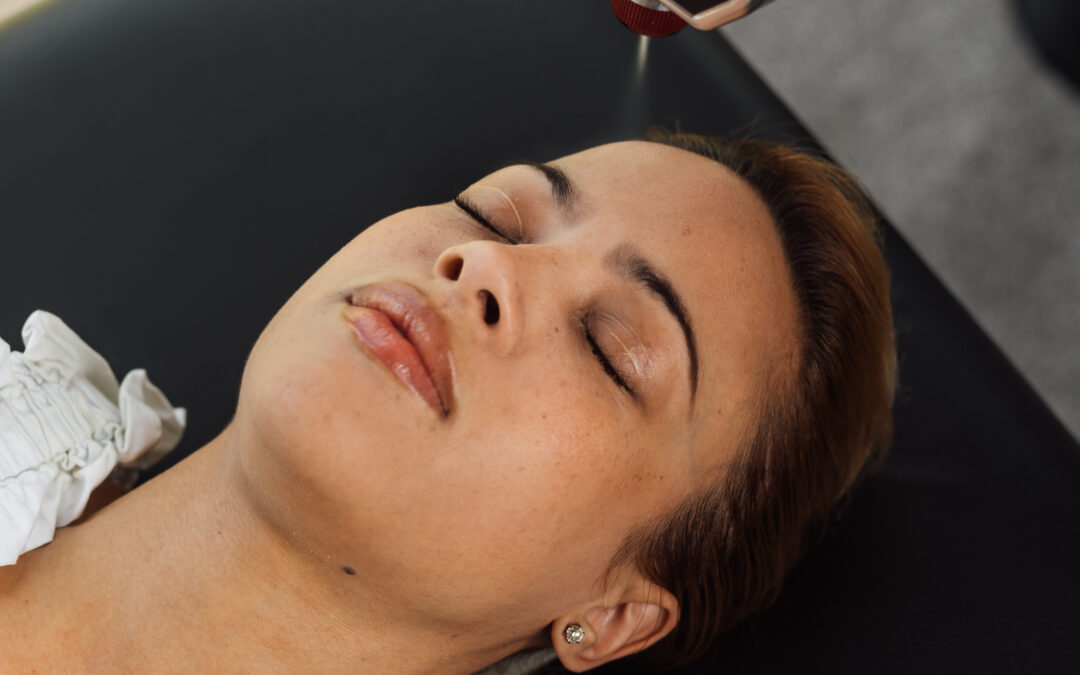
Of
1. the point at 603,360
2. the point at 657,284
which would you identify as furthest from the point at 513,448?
the point at 657,284

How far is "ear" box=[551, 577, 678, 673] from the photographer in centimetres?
110

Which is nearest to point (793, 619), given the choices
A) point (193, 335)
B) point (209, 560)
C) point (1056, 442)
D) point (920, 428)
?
point (920, 428)

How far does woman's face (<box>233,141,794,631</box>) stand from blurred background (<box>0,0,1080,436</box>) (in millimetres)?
1402

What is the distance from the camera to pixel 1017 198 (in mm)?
2330

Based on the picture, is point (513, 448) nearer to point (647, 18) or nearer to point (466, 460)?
point (466, 460)

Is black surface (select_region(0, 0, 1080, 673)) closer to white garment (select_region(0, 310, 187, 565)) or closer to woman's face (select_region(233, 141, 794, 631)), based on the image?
white garment (select_region(0, 310, 187, 565))

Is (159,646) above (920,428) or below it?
above

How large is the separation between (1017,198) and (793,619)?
5.01ft

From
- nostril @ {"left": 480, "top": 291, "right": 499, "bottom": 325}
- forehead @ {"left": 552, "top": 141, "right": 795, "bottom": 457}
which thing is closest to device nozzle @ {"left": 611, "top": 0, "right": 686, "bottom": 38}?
forehead @ {"left": 552, "top": 141, "right": 795, "bottom": 457}

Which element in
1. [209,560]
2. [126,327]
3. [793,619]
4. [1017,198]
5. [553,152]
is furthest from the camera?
[1017,198]

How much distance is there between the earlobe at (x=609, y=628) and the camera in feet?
3.63

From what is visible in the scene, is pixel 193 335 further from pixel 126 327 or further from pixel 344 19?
pixel 344 19

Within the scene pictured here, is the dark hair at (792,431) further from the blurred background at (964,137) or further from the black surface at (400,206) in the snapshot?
the blurred background at (964,137)

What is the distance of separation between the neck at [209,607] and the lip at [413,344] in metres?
0.25
